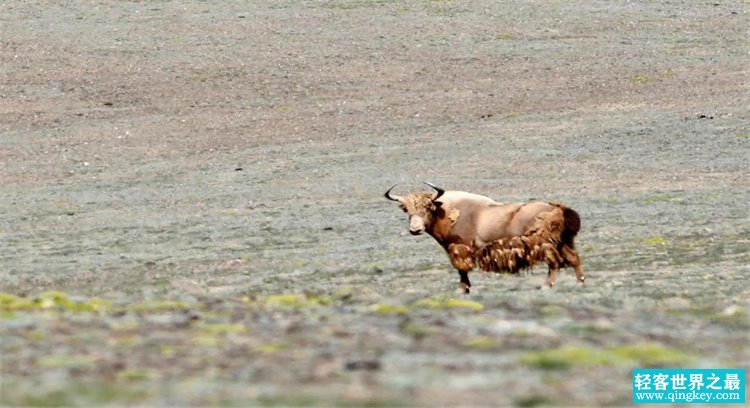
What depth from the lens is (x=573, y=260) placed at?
1802cm

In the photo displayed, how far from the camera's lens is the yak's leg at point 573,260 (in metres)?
18.0

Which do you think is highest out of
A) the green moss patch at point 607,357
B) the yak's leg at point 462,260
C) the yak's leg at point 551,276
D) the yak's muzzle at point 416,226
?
the green moss patch at point 607,357

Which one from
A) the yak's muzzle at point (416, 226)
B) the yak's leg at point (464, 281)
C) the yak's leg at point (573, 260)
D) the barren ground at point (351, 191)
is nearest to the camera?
the barren ground at point (351, 191)

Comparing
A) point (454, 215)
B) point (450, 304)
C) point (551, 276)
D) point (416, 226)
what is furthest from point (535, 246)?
point (450, 304)

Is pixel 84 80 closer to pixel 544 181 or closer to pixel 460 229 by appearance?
pixel 544 181

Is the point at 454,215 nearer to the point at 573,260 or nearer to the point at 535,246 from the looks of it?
the point at 535,246

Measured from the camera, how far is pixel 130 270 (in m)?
19.7

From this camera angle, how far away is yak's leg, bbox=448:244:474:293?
58.7 ft

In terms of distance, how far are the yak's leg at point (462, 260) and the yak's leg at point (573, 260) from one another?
1077 millimetres

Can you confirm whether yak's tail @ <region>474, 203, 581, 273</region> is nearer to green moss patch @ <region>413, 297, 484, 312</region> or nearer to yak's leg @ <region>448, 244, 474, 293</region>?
yak's leg @ <region>448, 244, 474, 293</region>

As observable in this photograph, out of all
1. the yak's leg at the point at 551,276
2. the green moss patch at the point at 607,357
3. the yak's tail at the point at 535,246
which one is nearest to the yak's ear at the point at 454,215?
the yak's tail at the point at 535,246

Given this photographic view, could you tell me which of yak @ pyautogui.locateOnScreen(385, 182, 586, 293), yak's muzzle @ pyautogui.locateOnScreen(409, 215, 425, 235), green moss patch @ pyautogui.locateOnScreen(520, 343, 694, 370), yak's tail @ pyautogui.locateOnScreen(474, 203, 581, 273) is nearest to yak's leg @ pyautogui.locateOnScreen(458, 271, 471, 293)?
yak @ pyautogui.locateOnScreen(385, 182, 586, 293)

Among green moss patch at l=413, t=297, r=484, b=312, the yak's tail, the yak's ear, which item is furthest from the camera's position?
the yak's ear

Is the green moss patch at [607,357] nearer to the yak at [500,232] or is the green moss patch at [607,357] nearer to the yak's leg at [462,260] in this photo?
the yak at [500,232]
